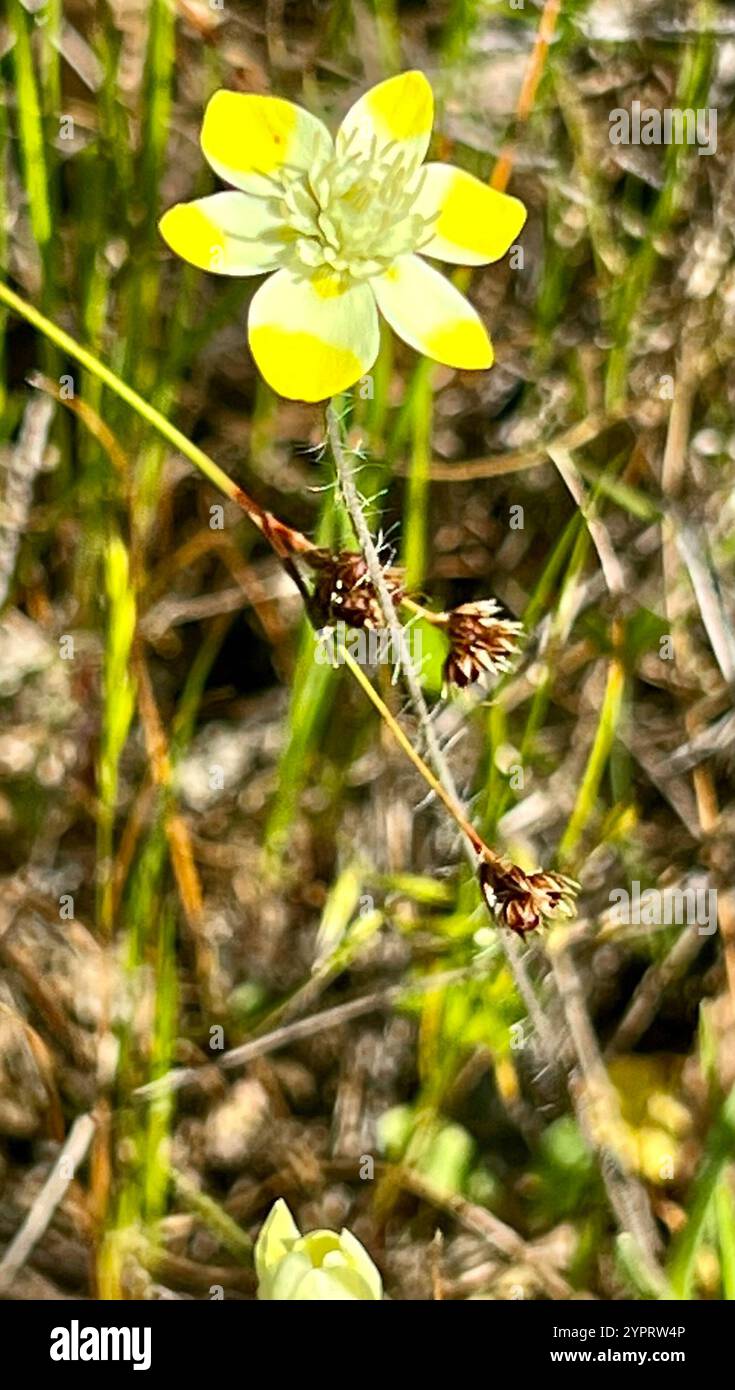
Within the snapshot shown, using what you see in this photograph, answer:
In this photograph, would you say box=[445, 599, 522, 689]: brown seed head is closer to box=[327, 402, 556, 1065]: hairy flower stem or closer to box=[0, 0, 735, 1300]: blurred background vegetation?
box=[327, 402, 556, 1065]: hairy flower stem

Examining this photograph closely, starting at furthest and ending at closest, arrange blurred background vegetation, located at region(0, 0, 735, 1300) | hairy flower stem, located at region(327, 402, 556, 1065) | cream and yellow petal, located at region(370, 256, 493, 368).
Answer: blurred background vegetation, located at region(0, 0, 735, 1300), cream and yellow petal, located at region(370, 256, 493, 368), hairy flower stem, located at region(327, 402, 556, 1065)

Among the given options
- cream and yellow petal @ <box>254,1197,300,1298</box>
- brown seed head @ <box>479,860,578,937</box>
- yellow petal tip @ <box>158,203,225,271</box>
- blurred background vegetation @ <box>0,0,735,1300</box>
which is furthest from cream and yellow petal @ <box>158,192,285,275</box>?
cream and yellow petal @ <box>254,1197,300,1298</box>

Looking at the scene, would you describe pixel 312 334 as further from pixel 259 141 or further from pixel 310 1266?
pixel 310 1266

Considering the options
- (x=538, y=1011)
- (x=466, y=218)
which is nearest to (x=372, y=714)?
(x=538, y=1011)

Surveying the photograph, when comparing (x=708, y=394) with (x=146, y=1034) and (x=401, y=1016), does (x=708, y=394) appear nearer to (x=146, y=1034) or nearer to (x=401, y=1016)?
(x=401, y=1016)

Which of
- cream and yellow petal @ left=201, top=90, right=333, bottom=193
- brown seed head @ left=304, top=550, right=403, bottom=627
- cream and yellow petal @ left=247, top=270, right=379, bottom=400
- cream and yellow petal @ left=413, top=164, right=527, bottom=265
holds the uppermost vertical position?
cream and yellow petal @ left=201, top=90, right=333, bottom=193

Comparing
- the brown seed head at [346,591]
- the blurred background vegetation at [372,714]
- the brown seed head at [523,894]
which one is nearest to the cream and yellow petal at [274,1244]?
the blurred background vegetation at [372,714]
